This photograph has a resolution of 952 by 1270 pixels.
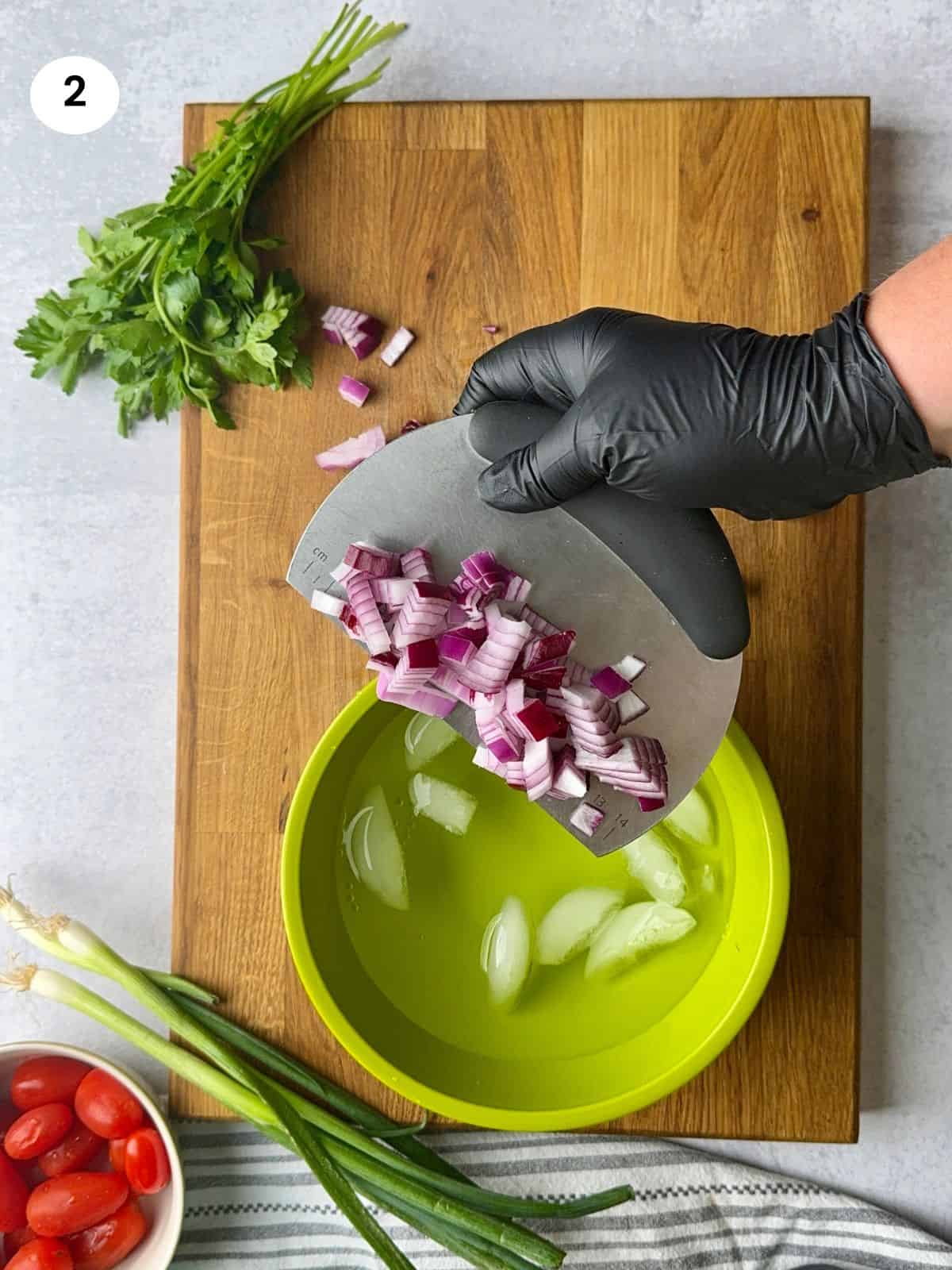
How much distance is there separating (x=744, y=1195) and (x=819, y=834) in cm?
46

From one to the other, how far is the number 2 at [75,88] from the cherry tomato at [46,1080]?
1.16 meters

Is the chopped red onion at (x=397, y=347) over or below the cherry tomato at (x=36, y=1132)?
over

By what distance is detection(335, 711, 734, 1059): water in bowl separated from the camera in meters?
1.25

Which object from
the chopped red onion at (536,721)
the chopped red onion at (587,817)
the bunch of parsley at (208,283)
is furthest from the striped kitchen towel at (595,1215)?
the bunch of parsley at (208,283)

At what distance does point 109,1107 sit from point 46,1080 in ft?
0.30

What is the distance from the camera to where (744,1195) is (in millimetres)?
1352

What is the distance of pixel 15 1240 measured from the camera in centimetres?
133

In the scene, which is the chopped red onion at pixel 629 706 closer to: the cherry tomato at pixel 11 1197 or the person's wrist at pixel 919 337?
the person's wrist at pixel 919 337

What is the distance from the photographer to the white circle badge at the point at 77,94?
1418 millimetres

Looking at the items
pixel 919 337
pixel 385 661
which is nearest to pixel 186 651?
Answer: pixel 385 661

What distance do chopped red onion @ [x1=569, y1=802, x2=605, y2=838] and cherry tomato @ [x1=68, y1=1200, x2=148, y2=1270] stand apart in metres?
0.73

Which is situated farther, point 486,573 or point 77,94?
point 77,94

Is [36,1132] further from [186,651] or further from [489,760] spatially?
[489,760]

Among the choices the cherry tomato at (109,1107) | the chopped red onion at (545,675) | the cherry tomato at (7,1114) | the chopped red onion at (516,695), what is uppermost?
the chopped red onion at (545,675)
